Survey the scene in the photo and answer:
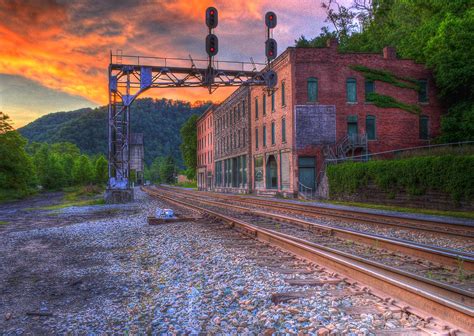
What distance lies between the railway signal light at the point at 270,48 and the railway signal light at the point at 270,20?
36.8 inches

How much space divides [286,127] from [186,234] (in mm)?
23185

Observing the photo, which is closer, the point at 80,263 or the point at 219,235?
the point at 80,263

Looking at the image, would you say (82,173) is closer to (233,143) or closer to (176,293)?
(233,143)

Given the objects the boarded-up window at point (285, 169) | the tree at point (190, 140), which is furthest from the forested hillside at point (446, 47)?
the tree at point (190, 140)

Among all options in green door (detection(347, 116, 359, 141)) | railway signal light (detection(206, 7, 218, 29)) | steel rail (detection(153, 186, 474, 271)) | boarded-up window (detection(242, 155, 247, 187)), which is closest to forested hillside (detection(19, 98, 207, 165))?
boarded-up window (detection(242, 155, 247, 187))

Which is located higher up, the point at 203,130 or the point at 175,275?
the point at 203,130

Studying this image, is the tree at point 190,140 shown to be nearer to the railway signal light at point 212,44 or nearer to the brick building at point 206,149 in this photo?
the brick building at point 206,149

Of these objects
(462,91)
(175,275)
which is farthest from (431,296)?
(462,91)

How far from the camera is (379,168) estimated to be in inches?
805

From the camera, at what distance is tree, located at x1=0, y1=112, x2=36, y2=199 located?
4018 cm

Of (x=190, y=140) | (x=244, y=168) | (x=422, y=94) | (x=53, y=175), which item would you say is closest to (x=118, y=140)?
(x=244, y=168)

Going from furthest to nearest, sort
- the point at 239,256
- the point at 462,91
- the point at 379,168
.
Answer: the point at 462,91 → the point at 379,168 → the point at 239,256

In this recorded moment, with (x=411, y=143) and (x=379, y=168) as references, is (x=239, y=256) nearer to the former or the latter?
(x=379, y=168)

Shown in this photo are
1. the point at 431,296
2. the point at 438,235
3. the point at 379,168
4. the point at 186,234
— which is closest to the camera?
the point at 431,296
